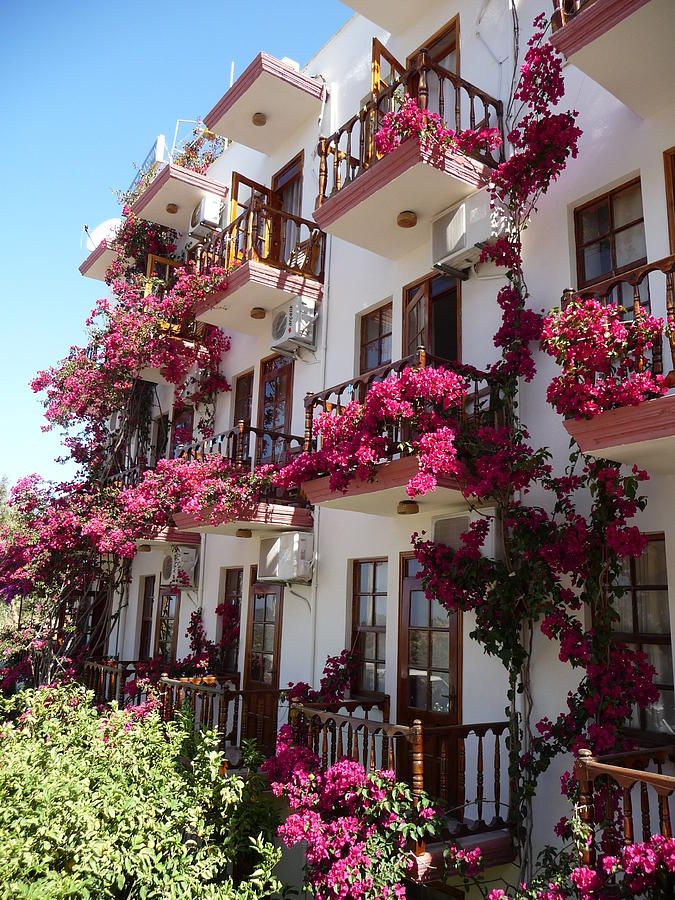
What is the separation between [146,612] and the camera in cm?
1501

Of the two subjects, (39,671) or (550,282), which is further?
(39,671)

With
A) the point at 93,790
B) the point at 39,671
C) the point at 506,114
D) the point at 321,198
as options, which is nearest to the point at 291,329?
the point at 321,198

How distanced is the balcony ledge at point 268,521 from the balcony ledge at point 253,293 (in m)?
3.11

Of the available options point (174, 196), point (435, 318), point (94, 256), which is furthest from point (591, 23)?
point (94, 256)

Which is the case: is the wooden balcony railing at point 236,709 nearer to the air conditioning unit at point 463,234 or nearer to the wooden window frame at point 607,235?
the air conditioning unit at point 463,234

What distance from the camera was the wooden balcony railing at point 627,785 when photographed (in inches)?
173

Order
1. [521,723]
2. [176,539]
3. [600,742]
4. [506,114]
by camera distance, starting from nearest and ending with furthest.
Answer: [600,742], [521,723], [506,114], [176,539]

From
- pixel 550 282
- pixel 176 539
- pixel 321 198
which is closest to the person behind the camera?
pixel 550 282

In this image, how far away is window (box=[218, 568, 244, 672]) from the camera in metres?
11.4

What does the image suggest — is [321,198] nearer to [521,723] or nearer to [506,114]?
[506,114]

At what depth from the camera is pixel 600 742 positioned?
5387 mm

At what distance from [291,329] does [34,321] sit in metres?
6.71

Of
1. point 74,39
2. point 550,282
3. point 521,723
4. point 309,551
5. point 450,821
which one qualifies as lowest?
point 450,821

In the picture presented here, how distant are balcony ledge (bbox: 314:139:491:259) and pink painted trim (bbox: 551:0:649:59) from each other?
5.87 feet
